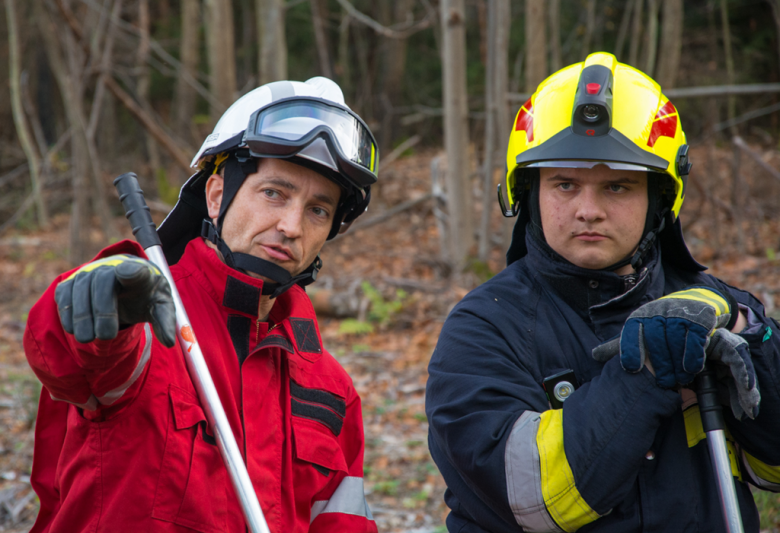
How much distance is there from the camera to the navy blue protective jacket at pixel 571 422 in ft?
6.54

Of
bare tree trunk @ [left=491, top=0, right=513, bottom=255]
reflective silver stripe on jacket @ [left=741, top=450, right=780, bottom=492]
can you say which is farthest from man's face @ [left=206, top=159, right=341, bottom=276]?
bare tree trunk @ [left=491, top=0, right=513, bottom=255]

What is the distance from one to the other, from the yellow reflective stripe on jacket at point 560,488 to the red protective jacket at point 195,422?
2.88 feet

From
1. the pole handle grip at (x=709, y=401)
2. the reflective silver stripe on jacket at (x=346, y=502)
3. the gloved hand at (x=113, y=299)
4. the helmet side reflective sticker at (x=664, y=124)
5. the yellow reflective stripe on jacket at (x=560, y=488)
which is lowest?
→ the reflective silver stripe on jacket at (x=346, y=502)

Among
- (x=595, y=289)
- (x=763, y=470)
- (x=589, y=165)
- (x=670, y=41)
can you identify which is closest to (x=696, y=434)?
(x=763, y=470)

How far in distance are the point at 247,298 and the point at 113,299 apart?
2.63ft

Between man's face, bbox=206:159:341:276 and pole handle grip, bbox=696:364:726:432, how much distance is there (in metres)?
1.43

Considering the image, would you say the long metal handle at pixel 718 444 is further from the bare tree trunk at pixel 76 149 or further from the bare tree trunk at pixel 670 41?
the bare tree trunk at pixel 670 41

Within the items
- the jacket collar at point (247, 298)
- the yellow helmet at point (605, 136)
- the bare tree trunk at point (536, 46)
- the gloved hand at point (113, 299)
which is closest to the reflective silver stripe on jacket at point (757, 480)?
the yellow helmet at point (605, 136)

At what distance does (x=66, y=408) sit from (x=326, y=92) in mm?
1567

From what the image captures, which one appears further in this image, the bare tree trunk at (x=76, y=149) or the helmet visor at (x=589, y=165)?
the bare tree trunk at (x=76, y=149)

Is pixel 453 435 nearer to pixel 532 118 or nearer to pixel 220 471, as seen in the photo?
pixel 220 471

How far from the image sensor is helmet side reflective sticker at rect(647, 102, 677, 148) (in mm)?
2521

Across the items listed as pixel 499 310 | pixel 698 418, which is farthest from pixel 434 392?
pixel 698 418

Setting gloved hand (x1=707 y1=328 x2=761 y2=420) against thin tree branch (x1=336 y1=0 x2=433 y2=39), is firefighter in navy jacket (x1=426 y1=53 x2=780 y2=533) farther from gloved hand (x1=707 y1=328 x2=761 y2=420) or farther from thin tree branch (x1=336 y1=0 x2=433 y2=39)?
thin tree branch (x1=336 y1=0 x2=433 y2=39)
